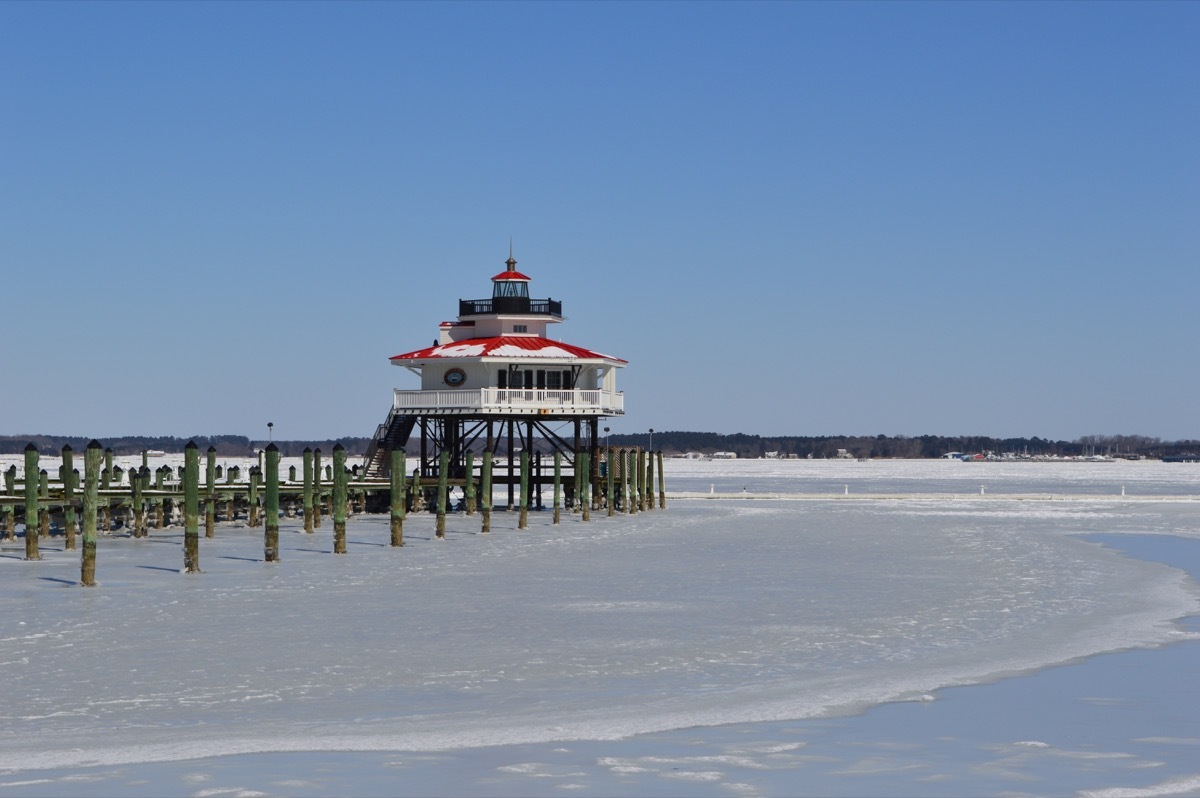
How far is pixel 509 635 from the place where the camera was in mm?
21156

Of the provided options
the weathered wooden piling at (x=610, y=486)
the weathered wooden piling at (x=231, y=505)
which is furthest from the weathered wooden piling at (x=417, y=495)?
the weathered wooden piling at (x=610, y=486)

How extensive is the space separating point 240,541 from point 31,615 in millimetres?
19093

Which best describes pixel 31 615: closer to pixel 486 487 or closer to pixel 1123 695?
pixel 1123 695

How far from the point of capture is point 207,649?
63.5ft

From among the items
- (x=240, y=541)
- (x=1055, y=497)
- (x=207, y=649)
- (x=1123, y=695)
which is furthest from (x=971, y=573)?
(x=1055, y=497)

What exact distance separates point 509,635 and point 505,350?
33274 mm

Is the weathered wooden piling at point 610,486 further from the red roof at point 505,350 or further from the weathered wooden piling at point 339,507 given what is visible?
the weathered wooden piling at point 339,507

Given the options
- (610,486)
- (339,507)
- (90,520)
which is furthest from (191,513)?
(610,486)

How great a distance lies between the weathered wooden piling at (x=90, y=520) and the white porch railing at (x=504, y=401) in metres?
22.9

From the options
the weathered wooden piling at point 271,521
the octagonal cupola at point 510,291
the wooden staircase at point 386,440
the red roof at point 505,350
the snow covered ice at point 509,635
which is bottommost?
the snow covered ice at point 509,635

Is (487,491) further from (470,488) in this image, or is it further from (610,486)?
(610,486)

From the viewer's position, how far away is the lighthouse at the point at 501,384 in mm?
53969

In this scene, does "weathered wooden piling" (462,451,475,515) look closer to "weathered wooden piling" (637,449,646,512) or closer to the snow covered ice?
"weathered wooden piling" (637,449,646,512)

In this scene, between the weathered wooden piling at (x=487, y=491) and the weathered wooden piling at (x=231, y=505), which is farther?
the weathered wooden piling at (x=231, y=505)
